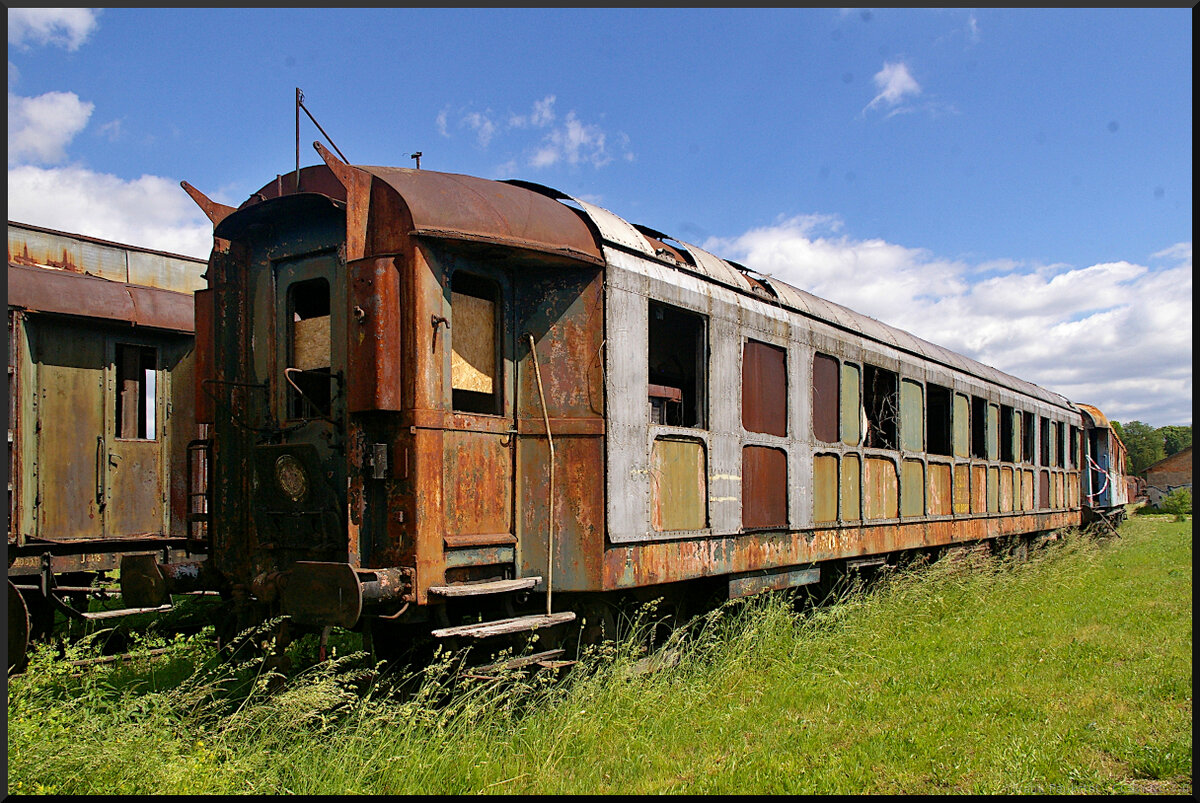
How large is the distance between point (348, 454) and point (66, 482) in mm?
4119

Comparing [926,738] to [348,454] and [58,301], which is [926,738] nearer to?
[348,454]

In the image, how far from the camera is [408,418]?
4.89m

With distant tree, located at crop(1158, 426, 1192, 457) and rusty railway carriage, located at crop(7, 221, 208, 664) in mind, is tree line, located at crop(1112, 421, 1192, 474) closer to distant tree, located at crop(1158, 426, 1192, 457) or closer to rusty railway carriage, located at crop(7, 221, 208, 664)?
distant tree, located at crop(1158, 426, 1192, 457)

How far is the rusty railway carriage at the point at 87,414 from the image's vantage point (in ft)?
24.2

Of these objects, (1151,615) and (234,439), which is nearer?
(234,439)

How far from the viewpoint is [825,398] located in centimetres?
838

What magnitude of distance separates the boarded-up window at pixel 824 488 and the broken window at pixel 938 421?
11.6ft

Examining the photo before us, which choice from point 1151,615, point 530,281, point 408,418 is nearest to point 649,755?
point 408,418

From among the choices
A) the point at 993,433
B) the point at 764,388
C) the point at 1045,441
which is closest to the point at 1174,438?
the point at 1045,441

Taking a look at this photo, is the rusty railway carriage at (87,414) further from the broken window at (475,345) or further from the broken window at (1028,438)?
the broken window at (1028,438)

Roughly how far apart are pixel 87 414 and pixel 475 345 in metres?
4.51

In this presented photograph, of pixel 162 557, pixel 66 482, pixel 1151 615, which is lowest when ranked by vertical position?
pixel 1151 615

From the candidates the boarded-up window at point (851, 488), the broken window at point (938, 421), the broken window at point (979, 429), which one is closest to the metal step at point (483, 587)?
the boarded-up window at point (851, 488)

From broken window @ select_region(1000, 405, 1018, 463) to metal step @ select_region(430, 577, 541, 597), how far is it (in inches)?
412
